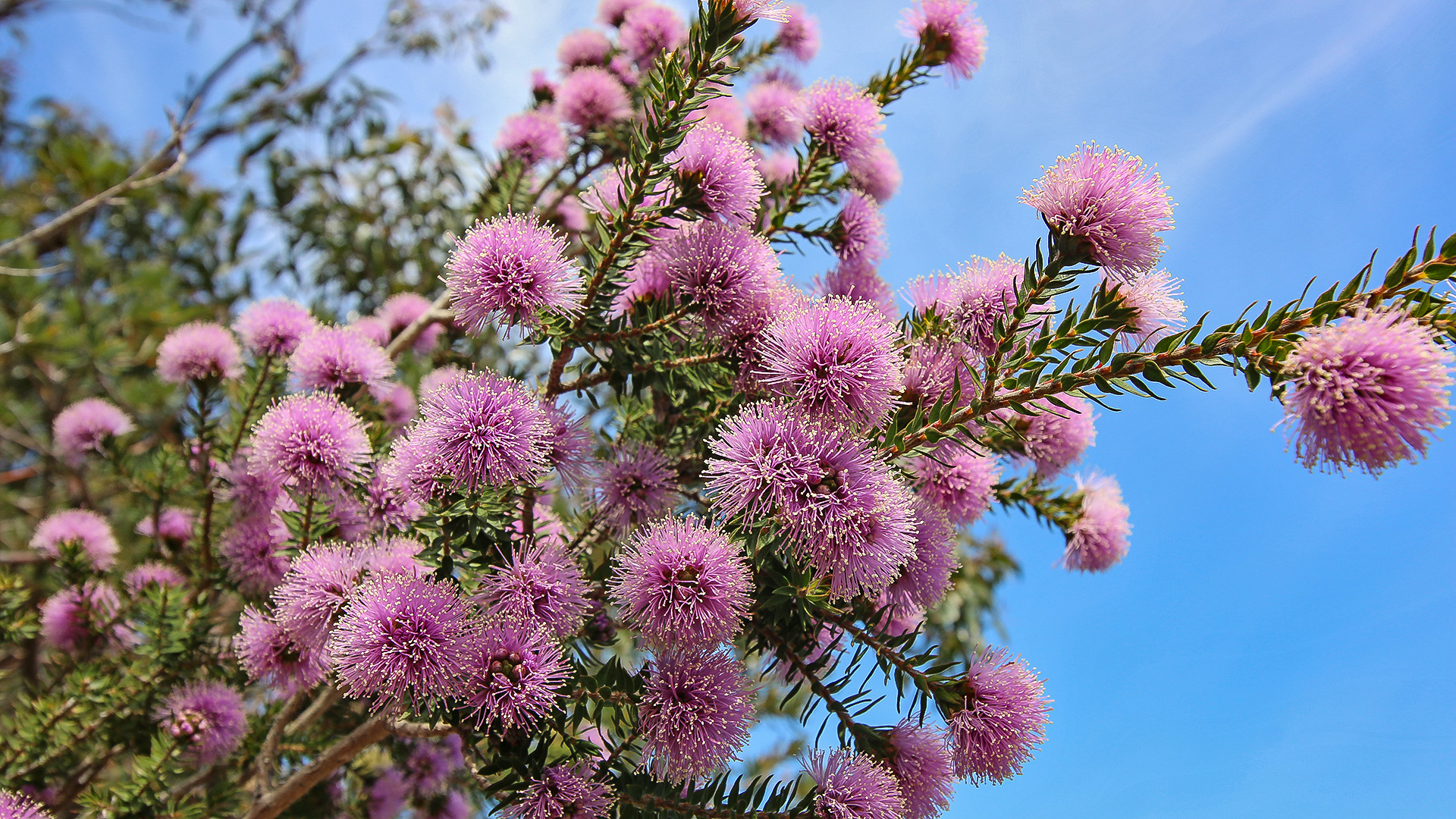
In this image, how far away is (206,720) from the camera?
2.20m

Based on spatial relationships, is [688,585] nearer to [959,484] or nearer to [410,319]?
[959,484]

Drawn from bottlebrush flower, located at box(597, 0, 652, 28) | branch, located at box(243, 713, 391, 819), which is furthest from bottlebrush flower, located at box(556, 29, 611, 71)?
branch, located at box(243, 713, 391, 819)

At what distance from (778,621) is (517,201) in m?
1.75

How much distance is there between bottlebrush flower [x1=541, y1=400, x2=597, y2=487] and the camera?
1667 mm

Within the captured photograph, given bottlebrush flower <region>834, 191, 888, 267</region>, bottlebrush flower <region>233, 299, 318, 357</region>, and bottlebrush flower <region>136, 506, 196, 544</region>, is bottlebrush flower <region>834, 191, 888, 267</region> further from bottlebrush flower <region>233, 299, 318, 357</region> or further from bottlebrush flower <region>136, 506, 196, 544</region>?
bottlebrush flower <region>136, 506, 196, 544</region>

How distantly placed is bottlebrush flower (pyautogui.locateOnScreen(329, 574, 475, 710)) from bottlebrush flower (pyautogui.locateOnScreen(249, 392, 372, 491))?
53 cm

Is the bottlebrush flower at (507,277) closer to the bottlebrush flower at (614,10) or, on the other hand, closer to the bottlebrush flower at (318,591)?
the bottlebrush flower at (318,591)

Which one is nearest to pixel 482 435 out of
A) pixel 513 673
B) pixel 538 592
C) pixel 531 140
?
pixel 538 592

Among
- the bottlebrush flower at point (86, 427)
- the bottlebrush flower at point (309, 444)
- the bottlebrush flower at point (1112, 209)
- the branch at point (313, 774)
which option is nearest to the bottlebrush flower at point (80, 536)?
the bottlebrush flower at point (86, 427)

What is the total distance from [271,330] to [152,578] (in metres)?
0.98

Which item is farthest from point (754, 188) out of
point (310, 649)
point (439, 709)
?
point (310, 649)

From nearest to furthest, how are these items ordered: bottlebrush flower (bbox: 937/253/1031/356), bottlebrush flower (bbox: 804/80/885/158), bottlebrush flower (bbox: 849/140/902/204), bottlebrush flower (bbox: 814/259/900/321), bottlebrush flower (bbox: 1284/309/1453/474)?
bottlebrush flower (bbox: 1284/309/1453/474)
bottlebrush flower (bbox: 937/253/1031/356)
bottlebrush flower (bbox: 814/259/900/321)
bottlebrush flower (bbox: 804/80/885/158)
bottlebrush flower (bbox: 849/140/902/204)

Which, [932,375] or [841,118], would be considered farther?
[841,118]

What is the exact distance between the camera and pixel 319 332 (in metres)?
2.25
